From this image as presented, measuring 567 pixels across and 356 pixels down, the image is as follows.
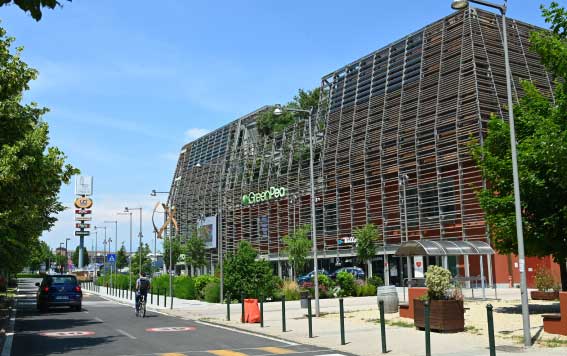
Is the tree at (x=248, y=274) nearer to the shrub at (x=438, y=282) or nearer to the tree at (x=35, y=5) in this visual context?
the shrub at (x=438, y=282)

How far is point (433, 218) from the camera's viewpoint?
4497 centimetres

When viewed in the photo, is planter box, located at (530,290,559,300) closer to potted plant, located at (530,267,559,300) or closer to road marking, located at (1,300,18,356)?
potted plant, located at (530,267,559,300)

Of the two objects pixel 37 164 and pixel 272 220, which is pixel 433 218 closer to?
pixel 272 220

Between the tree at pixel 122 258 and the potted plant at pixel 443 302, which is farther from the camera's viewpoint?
the tree at pixel 122 258

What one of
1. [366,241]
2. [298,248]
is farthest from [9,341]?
[298,248]

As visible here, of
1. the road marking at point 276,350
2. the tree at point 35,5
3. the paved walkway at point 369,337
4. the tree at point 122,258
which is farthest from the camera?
the tree at point 122,258

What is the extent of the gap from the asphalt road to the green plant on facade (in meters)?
3.47

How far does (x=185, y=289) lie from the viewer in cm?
3756

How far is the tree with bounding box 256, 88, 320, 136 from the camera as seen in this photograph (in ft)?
243

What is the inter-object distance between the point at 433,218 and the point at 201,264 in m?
35.5

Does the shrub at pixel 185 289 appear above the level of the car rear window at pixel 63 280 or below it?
below

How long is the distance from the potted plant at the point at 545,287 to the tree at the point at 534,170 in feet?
18.6

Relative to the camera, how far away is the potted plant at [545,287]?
84.2ft

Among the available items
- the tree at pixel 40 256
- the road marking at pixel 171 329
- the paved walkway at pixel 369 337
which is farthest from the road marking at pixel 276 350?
the tree at pixel 40 256
